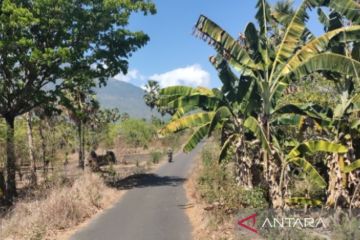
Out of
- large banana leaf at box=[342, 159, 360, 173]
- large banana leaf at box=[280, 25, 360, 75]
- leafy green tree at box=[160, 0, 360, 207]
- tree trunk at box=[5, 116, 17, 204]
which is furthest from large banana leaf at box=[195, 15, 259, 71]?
tree trunk at box=[5, 116, 17, 204]

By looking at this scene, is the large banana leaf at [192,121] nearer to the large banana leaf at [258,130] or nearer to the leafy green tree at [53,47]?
the large banana leaf at [258,130]

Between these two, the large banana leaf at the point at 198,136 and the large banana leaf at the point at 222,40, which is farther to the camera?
the large banana leaf at the point at 198,136

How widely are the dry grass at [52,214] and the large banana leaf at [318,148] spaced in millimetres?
7462

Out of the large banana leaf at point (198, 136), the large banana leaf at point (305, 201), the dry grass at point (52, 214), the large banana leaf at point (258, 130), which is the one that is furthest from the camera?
the large banana leaf at point (198, 136)

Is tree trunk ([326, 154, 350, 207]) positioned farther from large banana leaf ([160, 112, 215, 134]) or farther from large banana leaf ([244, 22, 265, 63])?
large banana leaf ([160, 112, 215, 134])

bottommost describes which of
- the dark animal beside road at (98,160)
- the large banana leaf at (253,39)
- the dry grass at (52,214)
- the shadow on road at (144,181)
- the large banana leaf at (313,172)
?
the dry grass at (52,214)

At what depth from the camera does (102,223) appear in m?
15.9

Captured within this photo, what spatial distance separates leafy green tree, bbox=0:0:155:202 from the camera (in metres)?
21.0

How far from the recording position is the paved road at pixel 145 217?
14.1 metres

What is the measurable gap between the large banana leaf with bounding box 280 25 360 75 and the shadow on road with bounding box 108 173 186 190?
44.7 feet

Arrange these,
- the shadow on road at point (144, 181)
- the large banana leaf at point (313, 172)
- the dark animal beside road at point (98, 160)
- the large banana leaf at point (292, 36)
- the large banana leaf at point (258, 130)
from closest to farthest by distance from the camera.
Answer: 1. the large banana leaf at point (313, 172)
2. the large banana leaf at point (258, 130)
3. the large banana leaf at point (292, 36)
4. the shadow on road at point (144, 181)
5. the dark animal beside road at point (98, 160)

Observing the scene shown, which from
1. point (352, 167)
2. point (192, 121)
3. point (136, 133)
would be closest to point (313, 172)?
point (352, 167)

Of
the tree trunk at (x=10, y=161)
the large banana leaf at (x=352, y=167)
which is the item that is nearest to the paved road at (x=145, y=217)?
the large banana leaf at (x=352, y=167)

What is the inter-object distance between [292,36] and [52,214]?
9202mm
